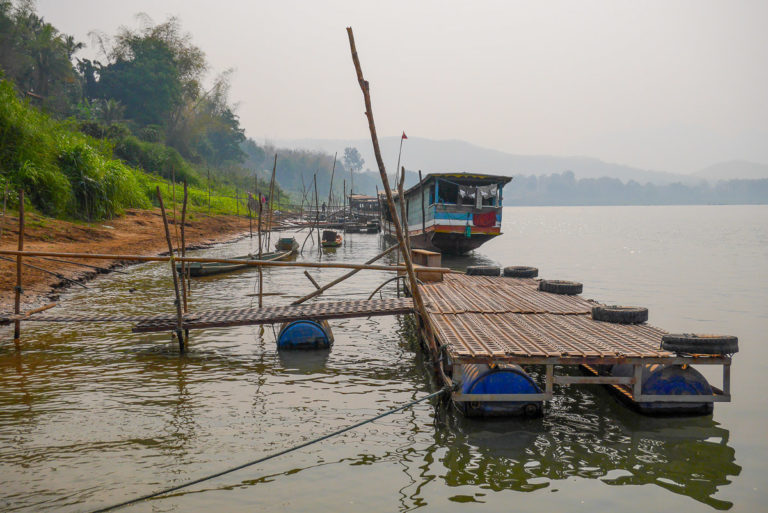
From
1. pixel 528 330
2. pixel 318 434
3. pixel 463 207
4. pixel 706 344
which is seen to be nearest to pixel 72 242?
pixel 463 207

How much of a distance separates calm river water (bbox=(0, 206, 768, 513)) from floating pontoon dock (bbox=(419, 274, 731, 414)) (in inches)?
18.1

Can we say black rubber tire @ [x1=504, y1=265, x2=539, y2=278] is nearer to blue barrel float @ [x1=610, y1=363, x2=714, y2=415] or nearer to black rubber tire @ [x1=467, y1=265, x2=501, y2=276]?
black rubber tire @ [x1=467, y1=265, x2=501, y2=276]

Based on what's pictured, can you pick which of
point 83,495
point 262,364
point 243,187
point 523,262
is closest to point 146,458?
point 83,495

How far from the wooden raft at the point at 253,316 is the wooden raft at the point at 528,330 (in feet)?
2.86

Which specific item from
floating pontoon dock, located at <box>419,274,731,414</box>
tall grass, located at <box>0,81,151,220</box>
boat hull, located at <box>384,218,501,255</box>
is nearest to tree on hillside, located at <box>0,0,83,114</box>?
tall grass, located at <box>0,81,151,220</box>

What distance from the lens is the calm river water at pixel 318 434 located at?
16.0 feet

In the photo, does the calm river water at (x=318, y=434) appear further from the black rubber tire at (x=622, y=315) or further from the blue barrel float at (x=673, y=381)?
the black rubber tire at (x=622, y=315)

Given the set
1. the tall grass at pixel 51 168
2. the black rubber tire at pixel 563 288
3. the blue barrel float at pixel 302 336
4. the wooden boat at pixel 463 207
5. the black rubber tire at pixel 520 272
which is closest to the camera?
the blue barrel float at pixel 302 336

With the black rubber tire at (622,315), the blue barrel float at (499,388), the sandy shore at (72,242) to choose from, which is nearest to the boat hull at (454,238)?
the sandy shore at (72,242)

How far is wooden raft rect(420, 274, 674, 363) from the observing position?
605 centimetres

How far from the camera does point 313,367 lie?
8.59m

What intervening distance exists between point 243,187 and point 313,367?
55137 mm

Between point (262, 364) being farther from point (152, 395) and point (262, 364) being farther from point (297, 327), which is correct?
point (152, 395)

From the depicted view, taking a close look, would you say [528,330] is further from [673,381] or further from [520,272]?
[520,272]
